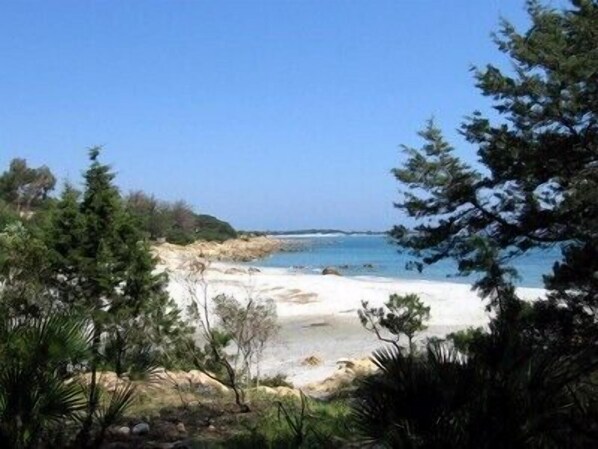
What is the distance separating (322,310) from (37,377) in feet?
113

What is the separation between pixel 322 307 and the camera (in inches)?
1608

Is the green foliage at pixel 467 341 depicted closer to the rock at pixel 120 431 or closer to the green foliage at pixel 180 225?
the rock at pixel 120 431

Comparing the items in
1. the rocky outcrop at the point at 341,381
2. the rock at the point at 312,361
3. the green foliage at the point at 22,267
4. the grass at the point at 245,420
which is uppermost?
the green foliage at the point at 22,267

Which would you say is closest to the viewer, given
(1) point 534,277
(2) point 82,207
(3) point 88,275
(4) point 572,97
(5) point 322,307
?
(4) point 572,97

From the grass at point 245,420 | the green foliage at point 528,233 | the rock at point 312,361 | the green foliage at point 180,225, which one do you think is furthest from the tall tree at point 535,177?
the green foliage at point 180,225

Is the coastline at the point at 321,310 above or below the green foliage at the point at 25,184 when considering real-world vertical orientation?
below

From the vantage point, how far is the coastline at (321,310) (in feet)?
81.5

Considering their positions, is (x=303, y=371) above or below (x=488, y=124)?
below

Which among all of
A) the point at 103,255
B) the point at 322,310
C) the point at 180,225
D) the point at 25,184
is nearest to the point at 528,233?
the point at 103,255

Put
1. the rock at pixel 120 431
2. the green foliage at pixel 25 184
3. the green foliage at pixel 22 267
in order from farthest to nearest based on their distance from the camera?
the green foliage at pixel 25 184, the green foliage at pixel 22 267, the rock at pixel 120 431

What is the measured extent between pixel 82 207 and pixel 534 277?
4489cm

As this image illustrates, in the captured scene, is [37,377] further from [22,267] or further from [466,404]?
[22,267]

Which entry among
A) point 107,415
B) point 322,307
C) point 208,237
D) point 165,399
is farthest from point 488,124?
point 208,237

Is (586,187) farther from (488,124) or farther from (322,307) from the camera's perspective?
(322,307)
